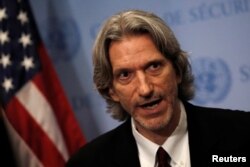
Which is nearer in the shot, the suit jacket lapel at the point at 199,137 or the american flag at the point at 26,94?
the suit jacket lapel at the point at 199,137

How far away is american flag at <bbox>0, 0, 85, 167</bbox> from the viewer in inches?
77.5

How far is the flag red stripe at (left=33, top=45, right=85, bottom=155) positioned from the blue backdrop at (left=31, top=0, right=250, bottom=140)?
185 millimetres

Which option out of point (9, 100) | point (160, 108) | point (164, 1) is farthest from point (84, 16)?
point (160, 108)

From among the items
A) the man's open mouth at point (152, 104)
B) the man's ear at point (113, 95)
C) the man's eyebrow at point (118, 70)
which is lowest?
the man's ear at point (113, 95)

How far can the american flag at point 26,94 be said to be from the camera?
6.46 ft

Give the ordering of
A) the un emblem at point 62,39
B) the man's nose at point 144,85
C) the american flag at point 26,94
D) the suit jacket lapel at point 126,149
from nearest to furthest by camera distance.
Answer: the man's nose at point 144,85
the suit jacket lapel at point 126,149
the american flag at point 26,94
the un emblem at point 62,39

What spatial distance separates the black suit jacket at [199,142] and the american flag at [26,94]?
480 millimetres

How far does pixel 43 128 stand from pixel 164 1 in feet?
2.60

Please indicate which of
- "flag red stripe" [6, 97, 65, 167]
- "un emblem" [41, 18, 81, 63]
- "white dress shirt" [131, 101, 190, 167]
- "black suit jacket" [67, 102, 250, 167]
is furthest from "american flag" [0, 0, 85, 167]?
"white dress shirt" [131, 101, 190, 167]

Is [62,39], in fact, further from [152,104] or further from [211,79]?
[152,104]

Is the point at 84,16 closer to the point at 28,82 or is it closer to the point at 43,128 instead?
the point at 28,82

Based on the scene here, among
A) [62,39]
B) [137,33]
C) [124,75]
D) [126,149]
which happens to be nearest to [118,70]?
[124,75]

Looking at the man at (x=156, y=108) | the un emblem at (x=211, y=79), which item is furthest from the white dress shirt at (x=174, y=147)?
the un emblem at (x=211, y=79)

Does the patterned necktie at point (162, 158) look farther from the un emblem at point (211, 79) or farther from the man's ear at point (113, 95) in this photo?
the un emblem at point (211, 79)
